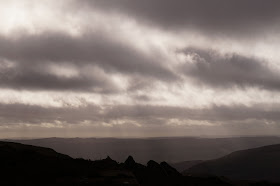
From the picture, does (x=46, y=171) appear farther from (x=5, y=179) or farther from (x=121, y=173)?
(x=121, y=173)

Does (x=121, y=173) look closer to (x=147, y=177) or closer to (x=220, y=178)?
(x=147, y=177)

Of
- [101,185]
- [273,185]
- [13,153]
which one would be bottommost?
[273,185]

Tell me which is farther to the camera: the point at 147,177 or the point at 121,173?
the point at 147,177

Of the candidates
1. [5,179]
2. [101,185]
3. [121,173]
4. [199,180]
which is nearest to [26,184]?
[5,179]

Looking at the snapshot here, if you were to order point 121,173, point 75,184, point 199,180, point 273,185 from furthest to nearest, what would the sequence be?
point 273,185, point 199,180, point 121,173, point 75,184

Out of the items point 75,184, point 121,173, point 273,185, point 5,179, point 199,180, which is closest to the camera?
point 75,184

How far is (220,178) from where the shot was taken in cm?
3931

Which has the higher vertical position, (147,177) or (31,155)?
(31,155)

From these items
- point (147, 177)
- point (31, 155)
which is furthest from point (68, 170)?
point (147, 177)

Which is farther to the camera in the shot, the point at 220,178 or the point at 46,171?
the point at 220,178

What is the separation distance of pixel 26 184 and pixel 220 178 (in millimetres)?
26713

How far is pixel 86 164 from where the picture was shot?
3312 centimetres

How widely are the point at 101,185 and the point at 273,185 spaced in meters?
30.2

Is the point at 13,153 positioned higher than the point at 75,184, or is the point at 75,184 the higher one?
the point at 13,153
